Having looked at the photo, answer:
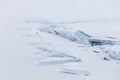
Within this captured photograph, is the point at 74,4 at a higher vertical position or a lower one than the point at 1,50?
higher

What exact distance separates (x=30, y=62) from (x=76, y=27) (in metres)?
0.20

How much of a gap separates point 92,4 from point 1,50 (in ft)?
1.14

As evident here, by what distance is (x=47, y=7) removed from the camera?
0.95 meters

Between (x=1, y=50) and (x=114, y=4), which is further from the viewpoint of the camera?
(x=114, y=4)

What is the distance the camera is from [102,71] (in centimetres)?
96

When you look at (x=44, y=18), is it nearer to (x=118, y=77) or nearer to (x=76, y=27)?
(x=76, y=27)

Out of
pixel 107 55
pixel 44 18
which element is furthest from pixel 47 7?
pixel 107 55

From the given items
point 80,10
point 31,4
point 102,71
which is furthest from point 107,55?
point 31,4

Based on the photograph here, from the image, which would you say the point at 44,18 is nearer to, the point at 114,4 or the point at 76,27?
the point at 76,27

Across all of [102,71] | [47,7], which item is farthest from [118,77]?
[47,7]

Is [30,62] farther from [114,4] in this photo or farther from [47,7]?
[114,4]

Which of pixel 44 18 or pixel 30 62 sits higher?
pixel 44 18

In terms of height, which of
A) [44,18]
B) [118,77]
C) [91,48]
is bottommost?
[118,77]

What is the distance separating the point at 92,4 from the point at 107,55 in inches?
7.3
